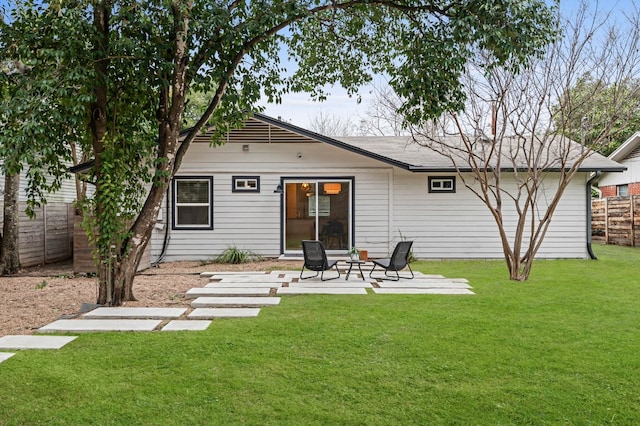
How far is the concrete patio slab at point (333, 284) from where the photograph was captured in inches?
306

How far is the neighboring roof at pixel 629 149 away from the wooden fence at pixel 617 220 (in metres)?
2.02

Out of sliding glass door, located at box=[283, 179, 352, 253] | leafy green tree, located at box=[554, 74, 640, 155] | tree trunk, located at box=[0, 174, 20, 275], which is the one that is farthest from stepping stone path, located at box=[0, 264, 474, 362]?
tree trunk, located at box=[0, 174, 20, 275]

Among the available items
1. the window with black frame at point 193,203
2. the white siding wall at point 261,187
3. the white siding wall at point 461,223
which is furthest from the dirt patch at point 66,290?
the white siding wall at point 461,223

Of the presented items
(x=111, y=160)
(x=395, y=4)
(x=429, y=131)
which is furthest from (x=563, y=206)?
(x=111, y=160)

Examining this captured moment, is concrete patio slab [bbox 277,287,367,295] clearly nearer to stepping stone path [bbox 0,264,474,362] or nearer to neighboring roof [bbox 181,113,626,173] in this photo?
stepping stone path [bbox 0,264,474,362]

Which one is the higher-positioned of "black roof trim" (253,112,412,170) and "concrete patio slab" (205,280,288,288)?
"black roof trim" (253,112,412,170)

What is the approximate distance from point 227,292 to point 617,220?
49.1 ft

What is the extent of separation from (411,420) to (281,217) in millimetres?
9203

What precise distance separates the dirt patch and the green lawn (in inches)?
55.8

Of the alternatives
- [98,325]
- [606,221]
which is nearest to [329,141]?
[98,325]

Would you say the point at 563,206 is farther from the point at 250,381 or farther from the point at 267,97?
the point at 250,381

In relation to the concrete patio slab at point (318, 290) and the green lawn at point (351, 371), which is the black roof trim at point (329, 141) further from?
the green lawn at point (351, 371)

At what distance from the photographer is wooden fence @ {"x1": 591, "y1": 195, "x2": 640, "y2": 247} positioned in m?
15.7

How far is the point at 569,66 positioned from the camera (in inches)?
323
